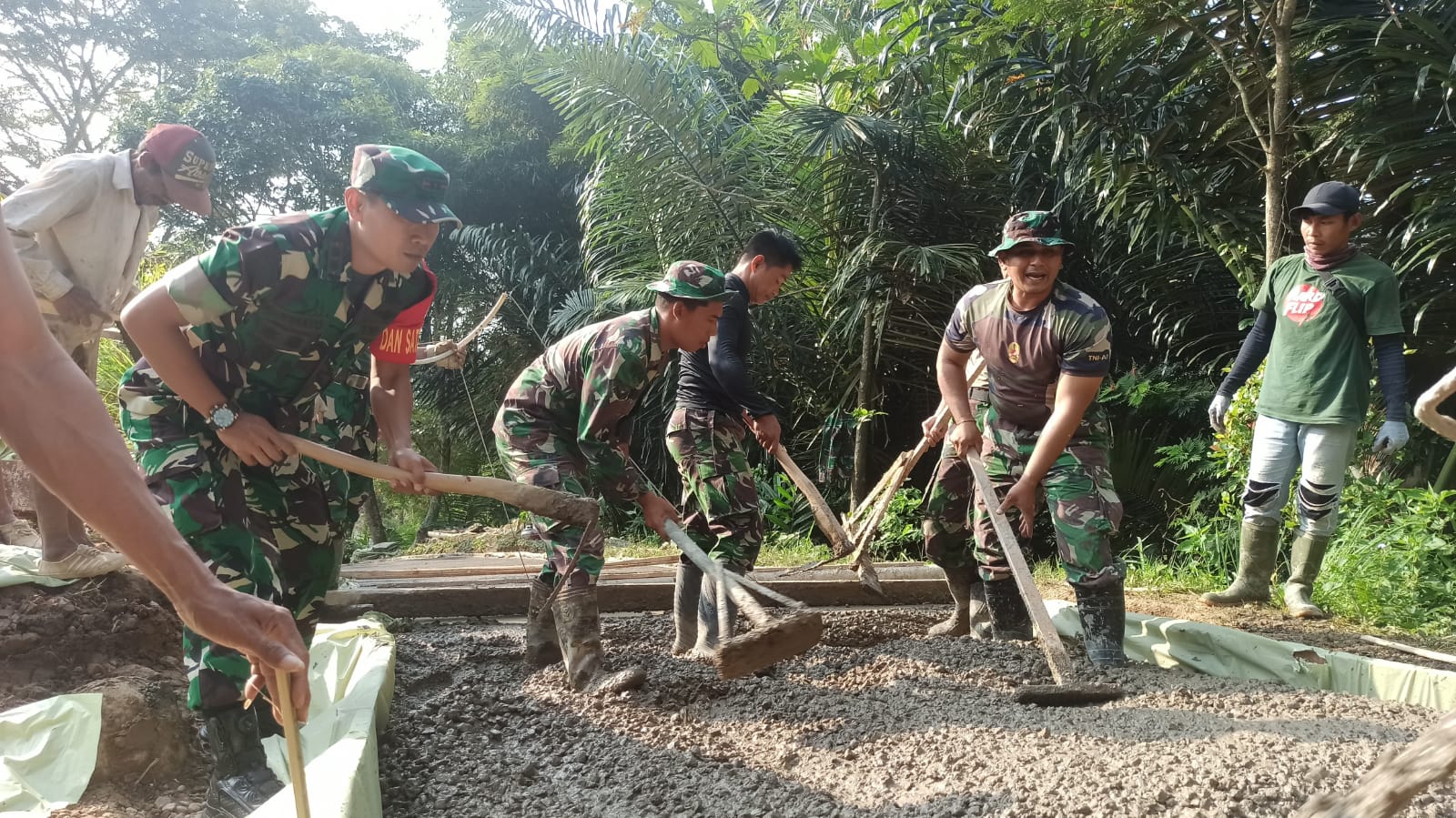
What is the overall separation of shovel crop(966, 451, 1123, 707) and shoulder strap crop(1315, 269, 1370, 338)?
1766 millimetres

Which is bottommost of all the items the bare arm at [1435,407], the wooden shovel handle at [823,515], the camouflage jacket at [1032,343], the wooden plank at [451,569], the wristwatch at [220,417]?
the wooden plank at [451,569]

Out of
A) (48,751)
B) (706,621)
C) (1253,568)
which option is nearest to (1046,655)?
(706,621)

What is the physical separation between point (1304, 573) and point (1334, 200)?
1.59m

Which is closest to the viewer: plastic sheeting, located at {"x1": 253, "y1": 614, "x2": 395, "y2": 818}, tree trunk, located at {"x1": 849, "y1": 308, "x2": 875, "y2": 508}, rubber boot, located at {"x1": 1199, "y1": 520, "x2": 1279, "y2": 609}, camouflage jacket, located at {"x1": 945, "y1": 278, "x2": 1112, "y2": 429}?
plastic sheeting, located at {"x1": 253, "y1": 614, "x2": 395, "y2": 818}

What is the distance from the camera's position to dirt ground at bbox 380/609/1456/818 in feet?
6.40

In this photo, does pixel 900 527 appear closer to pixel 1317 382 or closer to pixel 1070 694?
pixel 1317 382

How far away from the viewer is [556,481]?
326cm

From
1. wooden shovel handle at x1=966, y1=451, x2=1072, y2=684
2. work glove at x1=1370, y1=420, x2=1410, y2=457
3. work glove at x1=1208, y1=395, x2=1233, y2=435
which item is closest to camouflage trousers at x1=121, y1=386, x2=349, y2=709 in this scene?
wooden shovel handle at x1=966, y1=451, x2=1072, y2=684

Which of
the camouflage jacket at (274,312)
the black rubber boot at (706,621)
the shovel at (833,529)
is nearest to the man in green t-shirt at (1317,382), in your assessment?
the shovel at (833,529)

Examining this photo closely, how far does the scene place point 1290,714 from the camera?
8.13 ft

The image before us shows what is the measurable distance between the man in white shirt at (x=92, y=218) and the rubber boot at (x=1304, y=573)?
470 cm

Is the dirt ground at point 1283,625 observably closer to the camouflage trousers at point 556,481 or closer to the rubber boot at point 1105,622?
the rubber boot at point 1105,622

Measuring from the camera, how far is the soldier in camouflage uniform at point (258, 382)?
88.4 inches

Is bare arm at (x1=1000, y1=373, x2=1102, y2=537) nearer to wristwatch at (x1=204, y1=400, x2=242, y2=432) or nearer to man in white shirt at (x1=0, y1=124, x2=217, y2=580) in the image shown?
wristwatch at (x1=204, y1=400, x2=242, y2=432)
